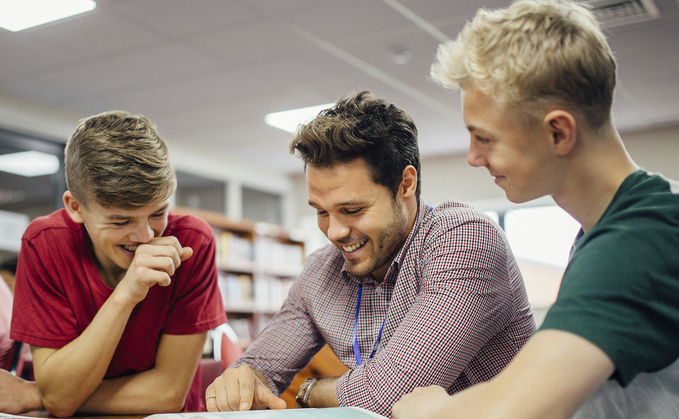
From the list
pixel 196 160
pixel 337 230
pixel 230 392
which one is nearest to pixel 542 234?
pixel 196 160

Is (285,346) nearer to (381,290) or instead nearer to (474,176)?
(381,290)

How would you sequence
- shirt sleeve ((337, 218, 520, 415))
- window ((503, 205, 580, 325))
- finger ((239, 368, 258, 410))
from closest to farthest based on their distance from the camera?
shirt sleeve ((337, 218, 520, 415))
finger ((239, 368, 258, 410))
window ((503, 205, 580, 325))

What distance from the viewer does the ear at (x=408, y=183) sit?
1.43 meters

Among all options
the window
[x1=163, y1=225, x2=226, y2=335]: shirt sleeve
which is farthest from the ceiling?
[x1=163, y1=225, x2=226, y2=335]: shirt sleeve

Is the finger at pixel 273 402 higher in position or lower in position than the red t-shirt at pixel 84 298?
lower

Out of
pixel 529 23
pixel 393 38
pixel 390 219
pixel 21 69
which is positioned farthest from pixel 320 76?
pixel 529 23

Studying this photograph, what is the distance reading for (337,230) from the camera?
1.37 meters

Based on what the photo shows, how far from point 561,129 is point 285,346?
89 cm

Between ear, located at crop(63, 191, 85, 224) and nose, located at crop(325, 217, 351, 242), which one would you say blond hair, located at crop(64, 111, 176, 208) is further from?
nose, located at crop(325, 217, 351, 242)

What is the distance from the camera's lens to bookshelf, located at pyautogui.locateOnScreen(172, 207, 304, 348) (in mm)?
6125

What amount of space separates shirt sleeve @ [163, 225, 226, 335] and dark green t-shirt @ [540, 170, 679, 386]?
38.2 inches

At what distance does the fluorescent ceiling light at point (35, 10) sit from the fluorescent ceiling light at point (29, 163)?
195 centimetres

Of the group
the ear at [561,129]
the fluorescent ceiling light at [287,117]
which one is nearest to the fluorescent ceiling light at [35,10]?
the fluorescent ceiling light at [287,117]

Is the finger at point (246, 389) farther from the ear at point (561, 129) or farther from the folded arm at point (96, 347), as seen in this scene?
the ear at point (561, 129)
